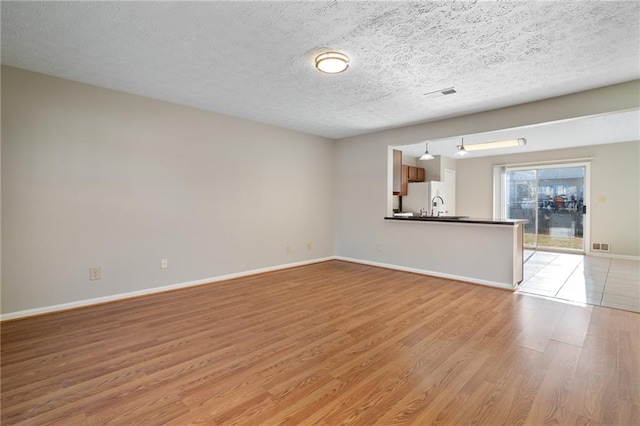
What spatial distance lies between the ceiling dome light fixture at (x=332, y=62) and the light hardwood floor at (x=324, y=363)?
245 cm

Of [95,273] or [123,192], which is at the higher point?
[123,192]

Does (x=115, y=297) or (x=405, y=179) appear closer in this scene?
(x=115, y=297)

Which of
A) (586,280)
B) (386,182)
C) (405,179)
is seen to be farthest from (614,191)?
(386,182)

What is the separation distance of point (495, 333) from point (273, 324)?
6.79 feet

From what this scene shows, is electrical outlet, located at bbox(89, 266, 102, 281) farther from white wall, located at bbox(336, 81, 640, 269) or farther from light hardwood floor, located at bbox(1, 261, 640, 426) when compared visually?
white wall, located at bbox(336, 81, 640, 269)

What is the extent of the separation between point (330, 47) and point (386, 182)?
10.7 ft

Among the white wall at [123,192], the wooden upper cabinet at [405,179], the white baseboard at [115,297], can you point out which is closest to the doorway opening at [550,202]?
the wooden upper cabinet at [405,179]

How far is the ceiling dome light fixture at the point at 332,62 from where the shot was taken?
2611 mm

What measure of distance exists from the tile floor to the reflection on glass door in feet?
3.02

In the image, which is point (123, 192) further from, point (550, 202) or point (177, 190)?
point (550, 202)

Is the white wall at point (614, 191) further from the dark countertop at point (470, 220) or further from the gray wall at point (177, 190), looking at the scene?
the dark countertop at point (470, 220)

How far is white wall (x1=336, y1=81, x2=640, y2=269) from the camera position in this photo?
3744 millimetres

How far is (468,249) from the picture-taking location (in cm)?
443

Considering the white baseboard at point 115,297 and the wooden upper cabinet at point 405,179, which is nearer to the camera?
the white baseboard at point 115,297
